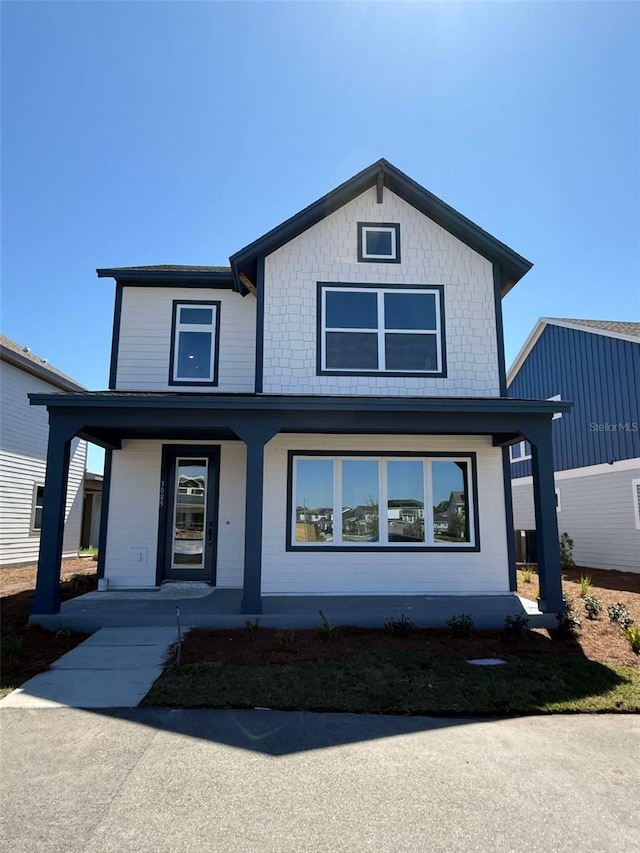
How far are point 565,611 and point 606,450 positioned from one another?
29.2ft

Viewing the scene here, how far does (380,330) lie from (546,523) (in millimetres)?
4424

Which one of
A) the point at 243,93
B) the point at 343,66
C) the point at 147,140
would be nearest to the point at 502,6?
the point at 343,66

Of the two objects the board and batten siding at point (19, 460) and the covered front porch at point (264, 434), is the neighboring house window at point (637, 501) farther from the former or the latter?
the board and batten siding at point (19, 460)

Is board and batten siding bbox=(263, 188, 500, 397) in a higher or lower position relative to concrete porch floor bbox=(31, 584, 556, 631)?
higher

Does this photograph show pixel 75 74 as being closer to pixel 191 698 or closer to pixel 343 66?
pixel 343 66

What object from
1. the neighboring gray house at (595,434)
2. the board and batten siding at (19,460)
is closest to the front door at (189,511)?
the board and batten siding at (19,460)

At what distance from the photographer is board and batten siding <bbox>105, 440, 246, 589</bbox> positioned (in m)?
9.51

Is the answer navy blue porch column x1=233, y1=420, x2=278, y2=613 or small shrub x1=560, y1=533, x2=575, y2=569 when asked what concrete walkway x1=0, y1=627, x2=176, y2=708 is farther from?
small shrub x1=560, y1=533, x2=575, y2=569

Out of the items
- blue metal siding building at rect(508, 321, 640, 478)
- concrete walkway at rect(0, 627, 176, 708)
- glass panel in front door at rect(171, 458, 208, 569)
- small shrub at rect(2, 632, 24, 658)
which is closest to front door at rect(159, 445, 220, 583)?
glass panel in front door at rect(171, 458, 208, 569)

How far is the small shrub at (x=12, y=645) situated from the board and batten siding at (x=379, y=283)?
521 cm

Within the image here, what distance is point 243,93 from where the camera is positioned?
9492 millimetres

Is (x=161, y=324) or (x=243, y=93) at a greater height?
(x=243, y=93)

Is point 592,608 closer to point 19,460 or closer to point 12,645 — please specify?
point 12,645

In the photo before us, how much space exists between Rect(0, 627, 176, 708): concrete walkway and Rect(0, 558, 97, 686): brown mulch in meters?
0.20
